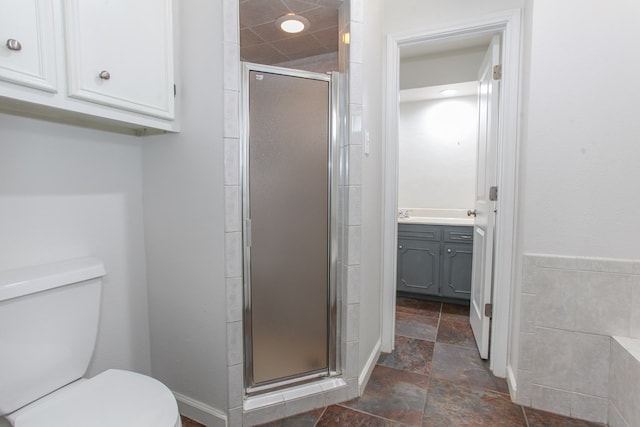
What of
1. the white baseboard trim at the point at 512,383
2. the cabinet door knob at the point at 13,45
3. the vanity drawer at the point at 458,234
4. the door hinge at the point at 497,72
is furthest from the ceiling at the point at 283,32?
the white baseboard trim at the point at 512,383

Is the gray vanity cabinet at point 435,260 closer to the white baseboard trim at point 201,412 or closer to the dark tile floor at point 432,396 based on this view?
the dark tile floor at point 432,396

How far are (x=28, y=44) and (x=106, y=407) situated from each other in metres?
1.12

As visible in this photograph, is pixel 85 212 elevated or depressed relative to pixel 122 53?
depressed

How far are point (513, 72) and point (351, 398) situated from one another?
200cm

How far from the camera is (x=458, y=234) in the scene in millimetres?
2854

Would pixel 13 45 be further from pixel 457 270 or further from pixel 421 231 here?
pixel 457 270

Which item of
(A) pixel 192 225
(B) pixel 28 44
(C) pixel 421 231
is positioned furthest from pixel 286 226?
(C) pixel 421 231

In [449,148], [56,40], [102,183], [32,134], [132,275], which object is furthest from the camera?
[449,148]

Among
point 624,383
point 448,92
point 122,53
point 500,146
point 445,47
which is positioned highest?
point 445,47

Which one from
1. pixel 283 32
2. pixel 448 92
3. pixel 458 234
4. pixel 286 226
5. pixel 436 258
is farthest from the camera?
pixel 448 92

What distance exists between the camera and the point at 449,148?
3.38 meters

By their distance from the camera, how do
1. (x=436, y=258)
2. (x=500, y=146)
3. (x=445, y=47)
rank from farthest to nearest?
(x=436, y=258) < (x=445, y=47) < (x=500, y=146)

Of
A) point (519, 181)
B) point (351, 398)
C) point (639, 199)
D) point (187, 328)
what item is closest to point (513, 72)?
point (519, 181)

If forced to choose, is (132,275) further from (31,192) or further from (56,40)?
(56,40)
